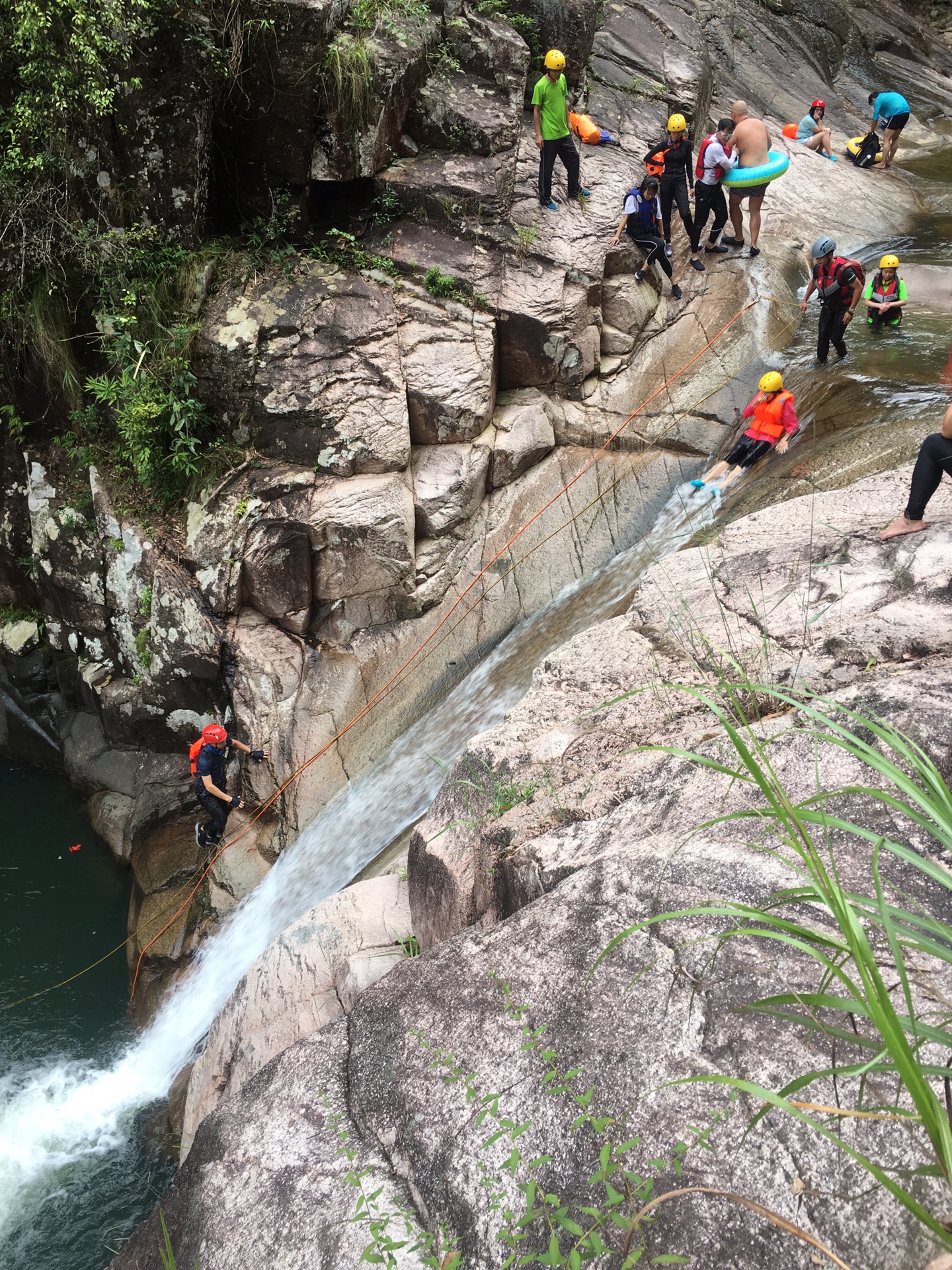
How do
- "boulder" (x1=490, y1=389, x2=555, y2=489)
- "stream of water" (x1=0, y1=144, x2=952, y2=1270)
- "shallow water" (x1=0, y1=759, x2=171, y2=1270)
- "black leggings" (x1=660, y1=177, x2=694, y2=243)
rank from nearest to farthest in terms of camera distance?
"shallow water" (x1=0, y1=759, x2=171, y2=1270) → "stream of water" (x1=0, y1=144, x2=952, y2=1270) → "boulder" (x1=490, y1=389, x2=555, y2=489) → "black leggings" (x1=660, y1=177, x2=694, y2=243)

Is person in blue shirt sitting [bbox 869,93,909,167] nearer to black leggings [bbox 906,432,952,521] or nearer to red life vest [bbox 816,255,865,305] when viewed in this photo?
red life vest [bbox 816,255,865,305]

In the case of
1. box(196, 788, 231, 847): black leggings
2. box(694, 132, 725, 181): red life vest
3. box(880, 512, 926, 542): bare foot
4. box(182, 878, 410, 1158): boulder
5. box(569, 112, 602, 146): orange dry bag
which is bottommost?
box(196, 788, 231, 847): black leggings

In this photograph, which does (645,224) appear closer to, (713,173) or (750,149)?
(713,173)

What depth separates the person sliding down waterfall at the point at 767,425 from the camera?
22.7ft

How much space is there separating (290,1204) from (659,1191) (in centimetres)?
140

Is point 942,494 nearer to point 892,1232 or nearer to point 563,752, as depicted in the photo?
point 563,752

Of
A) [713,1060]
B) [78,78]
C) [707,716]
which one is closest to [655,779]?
[707,716]

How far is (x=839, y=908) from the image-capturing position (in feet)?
4.64

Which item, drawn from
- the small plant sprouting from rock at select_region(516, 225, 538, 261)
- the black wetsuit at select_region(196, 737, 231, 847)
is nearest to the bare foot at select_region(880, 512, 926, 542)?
the small plant sprouting from rock at select_region(516, 225, 538, 261)

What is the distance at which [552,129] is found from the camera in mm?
7844

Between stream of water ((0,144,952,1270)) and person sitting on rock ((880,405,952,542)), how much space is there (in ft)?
8.28

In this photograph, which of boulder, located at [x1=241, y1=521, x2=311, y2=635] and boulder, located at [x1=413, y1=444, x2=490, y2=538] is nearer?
boulder, located at [x1=241, y1=521, x2=311, y2=635]

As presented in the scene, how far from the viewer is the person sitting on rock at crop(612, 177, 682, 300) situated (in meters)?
8.30

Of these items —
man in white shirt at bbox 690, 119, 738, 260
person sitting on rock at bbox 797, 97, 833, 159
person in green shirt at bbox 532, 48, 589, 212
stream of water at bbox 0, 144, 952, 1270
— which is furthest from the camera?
person sitting on rock at bbox 797, 97, 833, 159
